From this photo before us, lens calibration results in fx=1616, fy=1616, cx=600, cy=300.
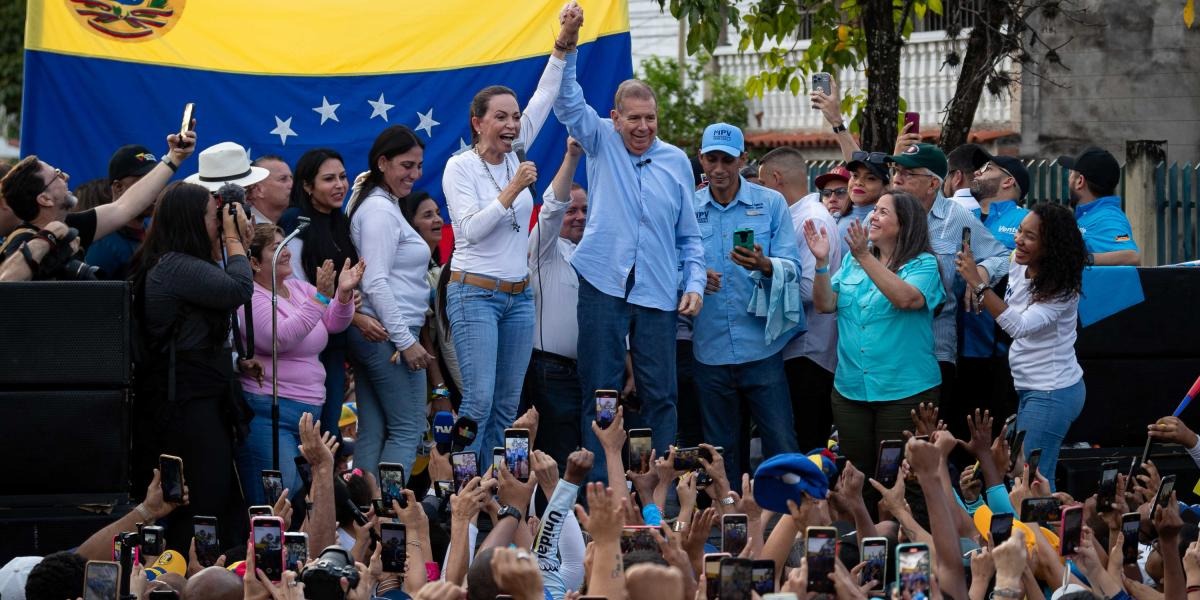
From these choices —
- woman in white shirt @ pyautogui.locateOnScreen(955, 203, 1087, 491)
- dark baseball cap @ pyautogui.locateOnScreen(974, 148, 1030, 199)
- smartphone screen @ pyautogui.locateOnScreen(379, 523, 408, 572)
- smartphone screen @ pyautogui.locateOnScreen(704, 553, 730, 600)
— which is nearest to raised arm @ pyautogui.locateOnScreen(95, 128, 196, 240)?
smartphone screen @ pyautogui.locateOnScreen(379, 523, 408, 572)

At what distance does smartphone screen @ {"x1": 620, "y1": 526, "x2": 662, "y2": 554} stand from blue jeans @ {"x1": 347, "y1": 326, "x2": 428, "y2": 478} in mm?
2553

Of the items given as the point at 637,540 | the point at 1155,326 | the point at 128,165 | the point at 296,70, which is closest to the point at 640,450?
the point at 637,540

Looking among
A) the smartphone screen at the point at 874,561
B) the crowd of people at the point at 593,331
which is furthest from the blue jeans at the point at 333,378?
the smartphone screen at the point at 874,561

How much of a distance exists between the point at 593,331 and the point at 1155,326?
281 cm

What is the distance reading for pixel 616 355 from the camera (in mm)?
7117

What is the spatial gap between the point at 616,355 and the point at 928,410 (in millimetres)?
1368

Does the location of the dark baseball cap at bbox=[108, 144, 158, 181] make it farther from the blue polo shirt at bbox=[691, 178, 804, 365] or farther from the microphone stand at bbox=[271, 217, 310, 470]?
the blue polo shirt at bbox=[691, 178, 804, 365]

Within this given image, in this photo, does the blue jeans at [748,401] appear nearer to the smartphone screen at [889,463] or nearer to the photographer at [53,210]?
the smartphone screen at [889,463]

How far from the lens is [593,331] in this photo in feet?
23.3

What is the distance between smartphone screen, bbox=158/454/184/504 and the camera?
5738 millimetres

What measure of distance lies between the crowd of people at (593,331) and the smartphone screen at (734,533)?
24 cm

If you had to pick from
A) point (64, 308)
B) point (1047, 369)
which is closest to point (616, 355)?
point (1047, 369)

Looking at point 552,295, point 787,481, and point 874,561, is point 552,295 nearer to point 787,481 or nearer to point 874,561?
point 787,481

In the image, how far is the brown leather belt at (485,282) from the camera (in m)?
7.01
